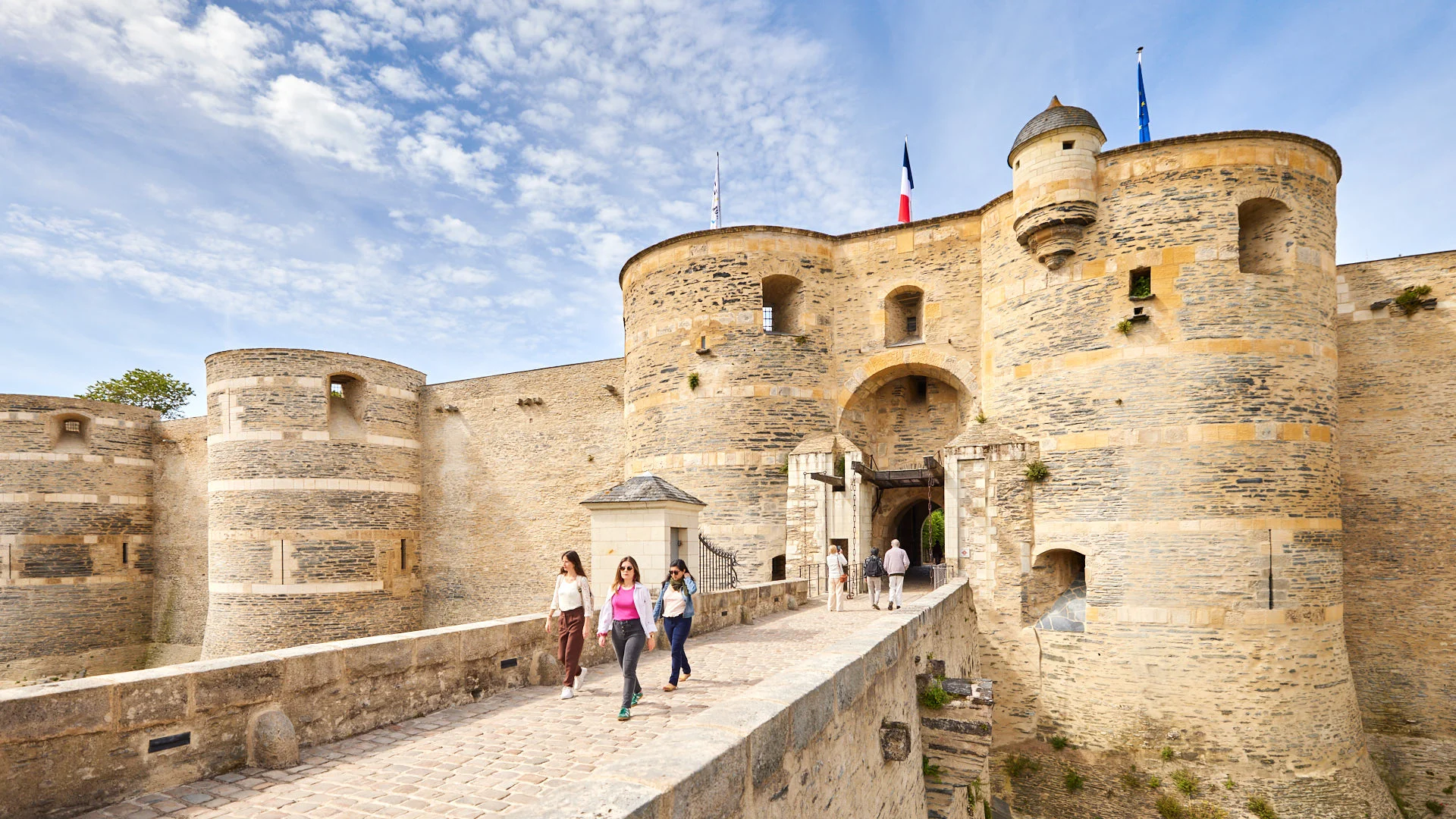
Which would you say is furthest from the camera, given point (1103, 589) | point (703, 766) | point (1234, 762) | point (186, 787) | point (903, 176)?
point (903, 176)

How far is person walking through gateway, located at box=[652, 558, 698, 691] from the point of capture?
257 inches

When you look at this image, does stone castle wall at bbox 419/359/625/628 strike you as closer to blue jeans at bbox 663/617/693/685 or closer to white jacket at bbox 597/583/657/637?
blue jeans at bbox 663/617/693/685

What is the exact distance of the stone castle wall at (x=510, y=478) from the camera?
21.3 metres

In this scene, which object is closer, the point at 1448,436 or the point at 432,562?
the point at 1448,436

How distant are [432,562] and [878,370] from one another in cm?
1480

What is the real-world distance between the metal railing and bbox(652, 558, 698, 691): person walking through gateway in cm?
767

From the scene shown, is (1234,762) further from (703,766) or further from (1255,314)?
(703,766)

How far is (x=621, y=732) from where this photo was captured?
5125 millimetres

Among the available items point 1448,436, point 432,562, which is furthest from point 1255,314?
point 432,562

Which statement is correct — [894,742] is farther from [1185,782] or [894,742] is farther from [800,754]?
[1185,782]

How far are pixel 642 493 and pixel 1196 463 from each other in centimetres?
934

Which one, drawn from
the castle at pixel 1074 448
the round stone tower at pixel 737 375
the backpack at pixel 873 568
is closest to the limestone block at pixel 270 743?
the backpack at pixel 873 568

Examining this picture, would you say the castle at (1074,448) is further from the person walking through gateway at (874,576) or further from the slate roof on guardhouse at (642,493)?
the slate roof on guardhouse at (642,493)

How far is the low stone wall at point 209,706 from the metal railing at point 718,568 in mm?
8851
